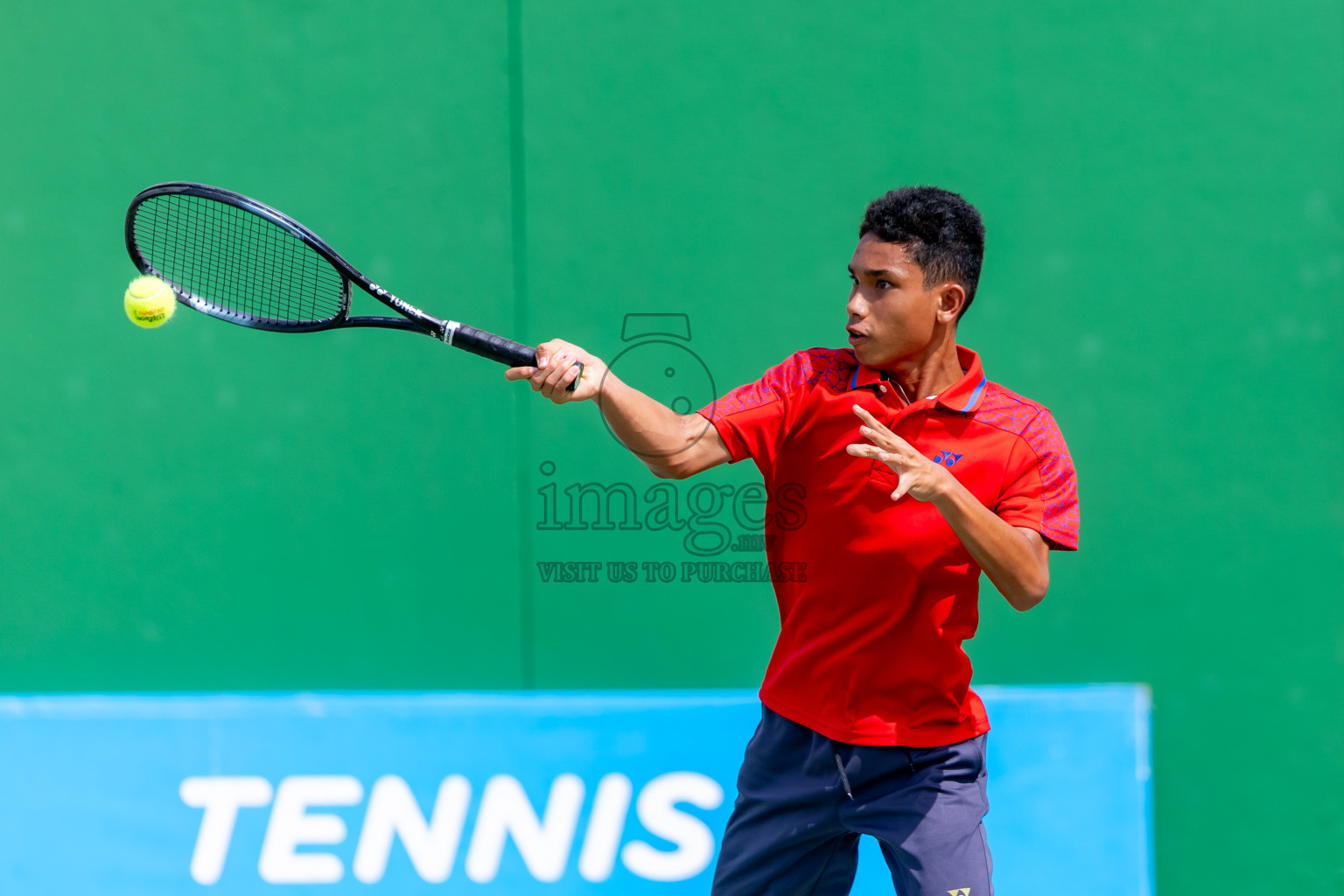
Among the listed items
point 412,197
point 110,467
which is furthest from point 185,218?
point 110,467

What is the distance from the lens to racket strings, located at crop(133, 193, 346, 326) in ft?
8.73

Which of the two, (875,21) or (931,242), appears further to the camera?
(875,21)

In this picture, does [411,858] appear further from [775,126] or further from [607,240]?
[775,126]

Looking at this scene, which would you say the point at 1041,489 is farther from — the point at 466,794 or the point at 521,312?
the point at 466,794

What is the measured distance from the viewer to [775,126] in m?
3.03

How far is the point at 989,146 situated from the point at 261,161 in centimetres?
208

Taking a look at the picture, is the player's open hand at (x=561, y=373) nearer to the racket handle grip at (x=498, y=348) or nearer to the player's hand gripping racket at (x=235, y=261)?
the racket handle grip at (x=498, y=348)

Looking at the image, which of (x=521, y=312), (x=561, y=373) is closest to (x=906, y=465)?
(x=561, y=373)

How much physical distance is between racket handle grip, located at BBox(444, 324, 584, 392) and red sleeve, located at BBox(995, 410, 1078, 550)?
872 mm

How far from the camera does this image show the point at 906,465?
74.5 inches

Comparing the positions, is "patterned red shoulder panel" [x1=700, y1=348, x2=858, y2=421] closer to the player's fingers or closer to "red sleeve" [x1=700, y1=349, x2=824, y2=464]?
"red sleeve" [x1=700, y1=349, x2=824, y2=464]

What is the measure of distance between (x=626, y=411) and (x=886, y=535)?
0.56 m

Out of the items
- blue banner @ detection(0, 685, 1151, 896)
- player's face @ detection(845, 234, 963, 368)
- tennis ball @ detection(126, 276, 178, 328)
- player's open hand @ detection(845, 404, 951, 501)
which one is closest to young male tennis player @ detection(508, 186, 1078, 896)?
player's face @ detection(845, 234, 963, 368)

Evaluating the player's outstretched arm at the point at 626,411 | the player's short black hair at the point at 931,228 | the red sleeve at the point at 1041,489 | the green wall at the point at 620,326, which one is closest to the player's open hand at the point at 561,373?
the player's outstretched arm at the point at 626,411
